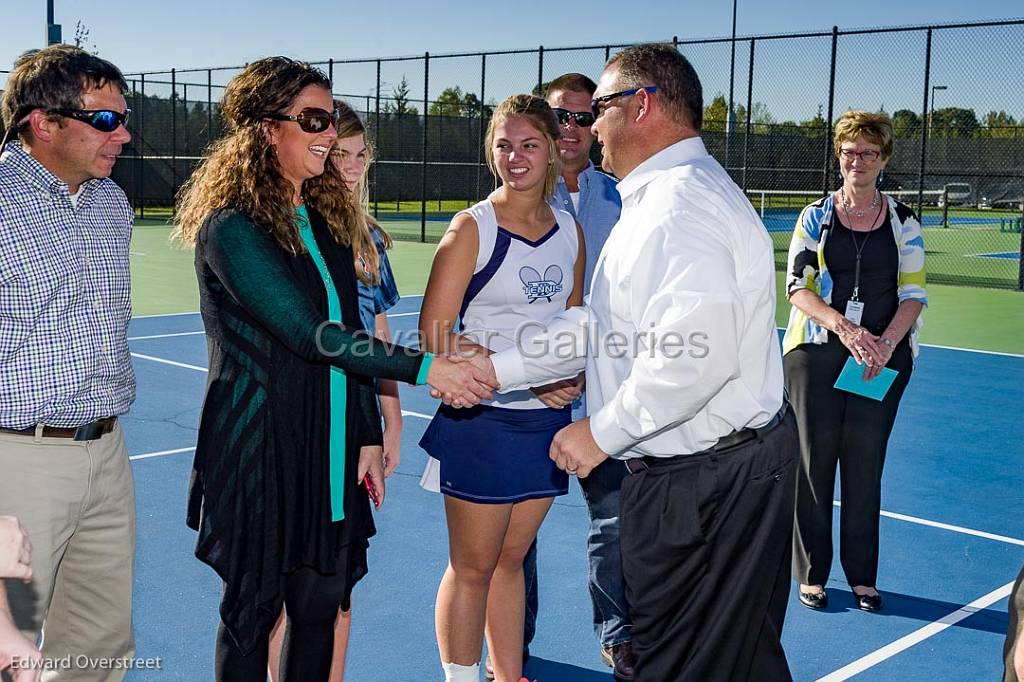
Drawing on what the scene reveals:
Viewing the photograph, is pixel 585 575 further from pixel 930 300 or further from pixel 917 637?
pixel 930 300

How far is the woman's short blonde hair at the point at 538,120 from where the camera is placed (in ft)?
13.4

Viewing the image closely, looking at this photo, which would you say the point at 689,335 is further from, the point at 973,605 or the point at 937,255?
the point at 937,255

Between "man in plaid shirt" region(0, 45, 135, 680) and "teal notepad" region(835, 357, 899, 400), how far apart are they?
10.8ft

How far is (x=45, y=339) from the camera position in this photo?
3.16 m

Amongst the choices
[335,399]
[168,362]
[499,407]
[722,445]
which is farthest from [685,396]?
[168,362]

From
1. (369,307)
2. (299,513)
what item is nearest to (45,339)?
(299,513)

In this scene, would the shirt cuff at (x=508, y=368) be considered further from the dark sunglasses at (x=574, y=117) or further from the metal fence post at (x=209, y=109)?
the metal fence post at (x=209, y=109)

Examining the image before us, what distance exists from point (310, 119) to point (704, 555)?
174cm

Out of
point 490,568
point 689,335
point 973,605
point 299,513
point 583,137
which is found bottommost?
point 973,605

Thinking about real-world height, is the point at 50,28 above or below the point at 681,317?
above

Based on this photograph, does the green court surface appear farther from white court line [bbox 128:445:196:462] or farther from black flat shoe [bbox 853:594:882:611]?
black flat shoe [bbox 853:594:882:611]

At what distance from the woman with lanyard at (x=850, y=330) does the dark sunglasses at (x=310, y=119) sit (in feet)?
9.17

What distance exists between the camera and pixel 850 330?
5027mm

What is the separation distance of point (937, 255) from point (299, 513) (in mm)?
21998
